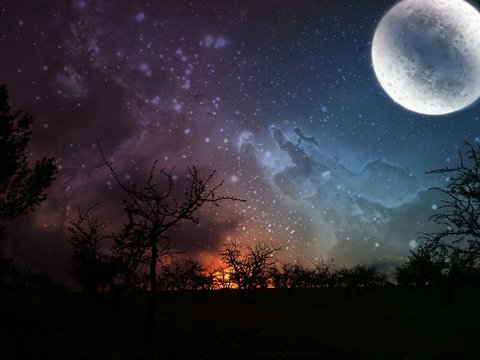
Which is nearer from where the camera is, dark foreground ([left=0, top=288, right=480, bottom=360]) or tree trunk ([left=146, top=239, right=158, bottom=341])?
dark foreground ([left=0, top=288, right=480, bottom=360])

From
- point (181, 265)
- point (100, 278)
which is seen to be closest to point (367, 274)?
point (181, 265)

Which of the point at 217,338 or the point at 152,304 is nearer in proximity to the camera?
the point at 152,304

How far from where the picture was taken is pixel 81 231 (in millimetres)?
23297

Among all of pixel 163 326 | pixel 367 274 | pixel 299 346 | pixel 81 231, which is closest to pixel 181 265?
pixel 367 274

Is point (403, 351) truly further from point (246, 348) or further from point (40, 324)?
point (40, 324)

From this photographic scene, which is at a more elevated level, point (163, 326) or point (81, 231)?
Answer: point (81, 231)

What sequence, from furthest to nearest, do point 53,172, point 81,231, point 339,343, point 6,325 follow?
point 81,231
point 53,172
point 339,343
point 6,325

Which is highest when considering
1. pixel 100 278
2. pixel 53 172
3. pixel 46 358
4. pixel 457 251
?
pixel 53 172

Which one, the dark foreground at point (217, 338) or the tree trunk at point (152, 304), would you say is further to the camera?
the tree trunk at point (152, 304)

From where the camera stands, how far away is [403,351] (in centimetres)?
1334

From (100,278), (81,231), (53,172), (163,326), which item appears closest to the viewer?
(163,326)

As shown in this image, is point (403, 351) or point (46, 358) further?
point (403, 351)

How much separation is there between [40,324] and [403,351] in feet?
52.6

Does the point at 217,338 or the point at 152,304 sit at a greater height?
the point at 152,304
